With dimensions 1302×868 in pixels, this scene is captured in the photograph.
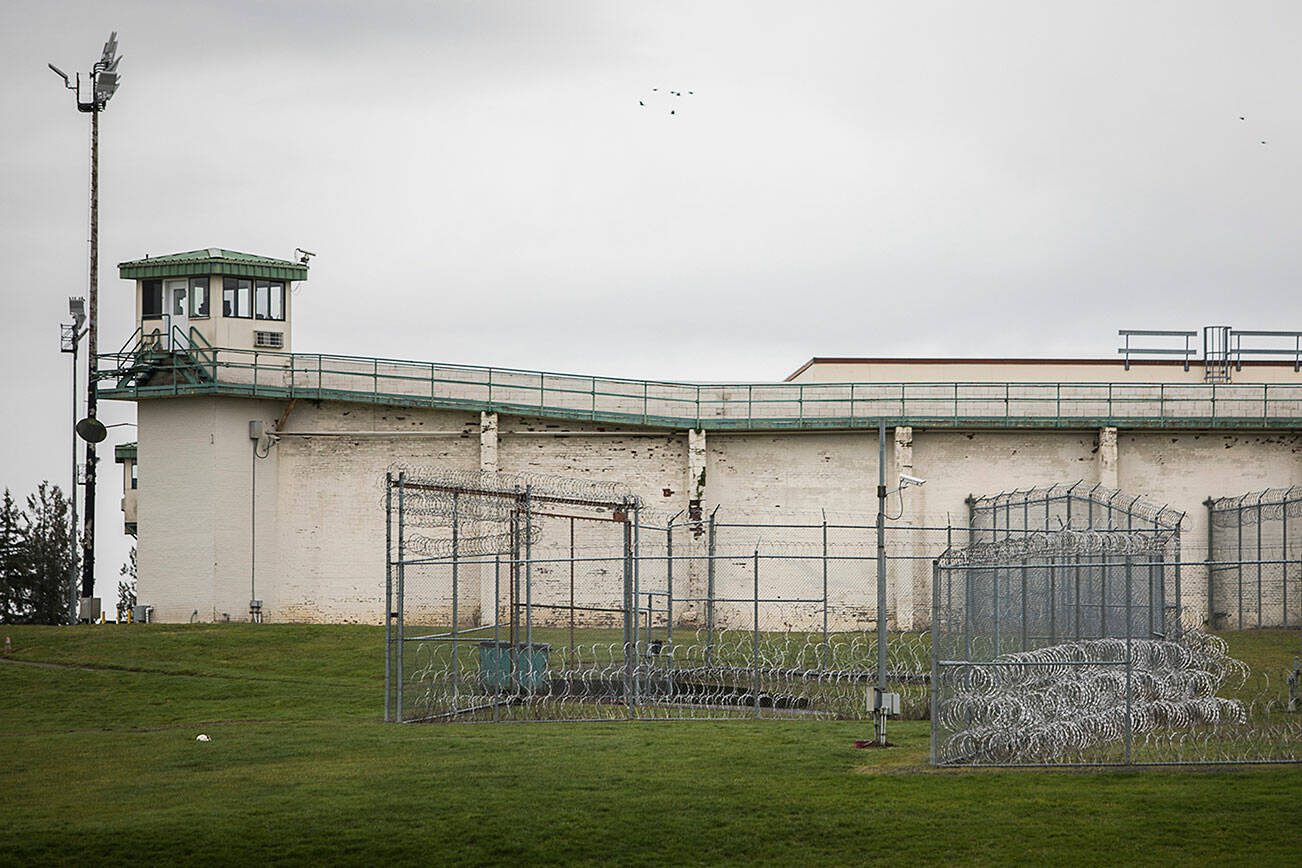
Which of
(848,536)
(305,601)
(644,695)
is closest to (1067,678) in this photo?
(644,695)

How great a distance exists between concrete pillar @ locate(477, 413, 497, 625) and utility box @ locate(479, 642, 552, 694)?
1531 cm

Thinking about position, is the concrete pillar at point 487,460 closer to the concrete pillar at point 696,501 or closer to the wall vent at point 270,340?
the concrete pillar at point 696,501

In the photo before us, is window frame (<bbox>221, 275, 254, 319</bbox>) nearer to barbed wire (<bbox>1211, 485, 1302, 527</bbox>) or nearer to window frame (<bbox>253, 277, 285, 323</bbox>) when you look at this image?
window frame (<bbox>253, 277, 285, 323</bbox>)

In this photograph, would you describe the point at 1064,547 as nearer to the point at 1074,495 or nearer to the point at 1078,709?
the point at 1078,709

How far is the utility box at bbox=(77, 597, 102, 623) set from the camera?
136ft

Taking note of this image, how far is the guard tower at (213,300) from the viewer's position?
4156cm

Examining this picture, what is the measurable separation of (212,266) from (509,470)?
8.81 meters

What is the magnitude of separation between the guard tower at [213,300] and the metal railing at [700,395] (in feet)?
1.77

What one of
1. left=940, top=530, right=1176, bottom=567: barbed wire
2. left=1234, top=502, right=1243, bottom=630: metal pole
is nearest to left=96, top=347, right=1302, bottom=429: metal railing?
left=1234, top=502, right=1243, bottom=630: metal pole

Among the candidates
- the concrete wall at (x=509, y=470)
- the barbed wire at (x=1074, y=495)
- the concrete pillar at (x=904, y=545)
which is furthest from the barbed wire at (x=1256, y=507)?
the concrete pillar at (x=904, y=545)

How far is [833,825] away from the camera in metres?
15.1

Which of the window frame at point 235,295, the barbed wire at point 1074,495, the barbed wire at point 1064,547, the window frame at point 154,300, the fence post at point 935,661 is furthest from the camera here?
the window frame at point 154,300

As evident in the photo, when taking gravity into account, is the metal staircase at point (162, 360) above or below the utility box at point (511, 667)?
above

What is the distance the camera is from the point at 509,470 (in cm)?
4188
